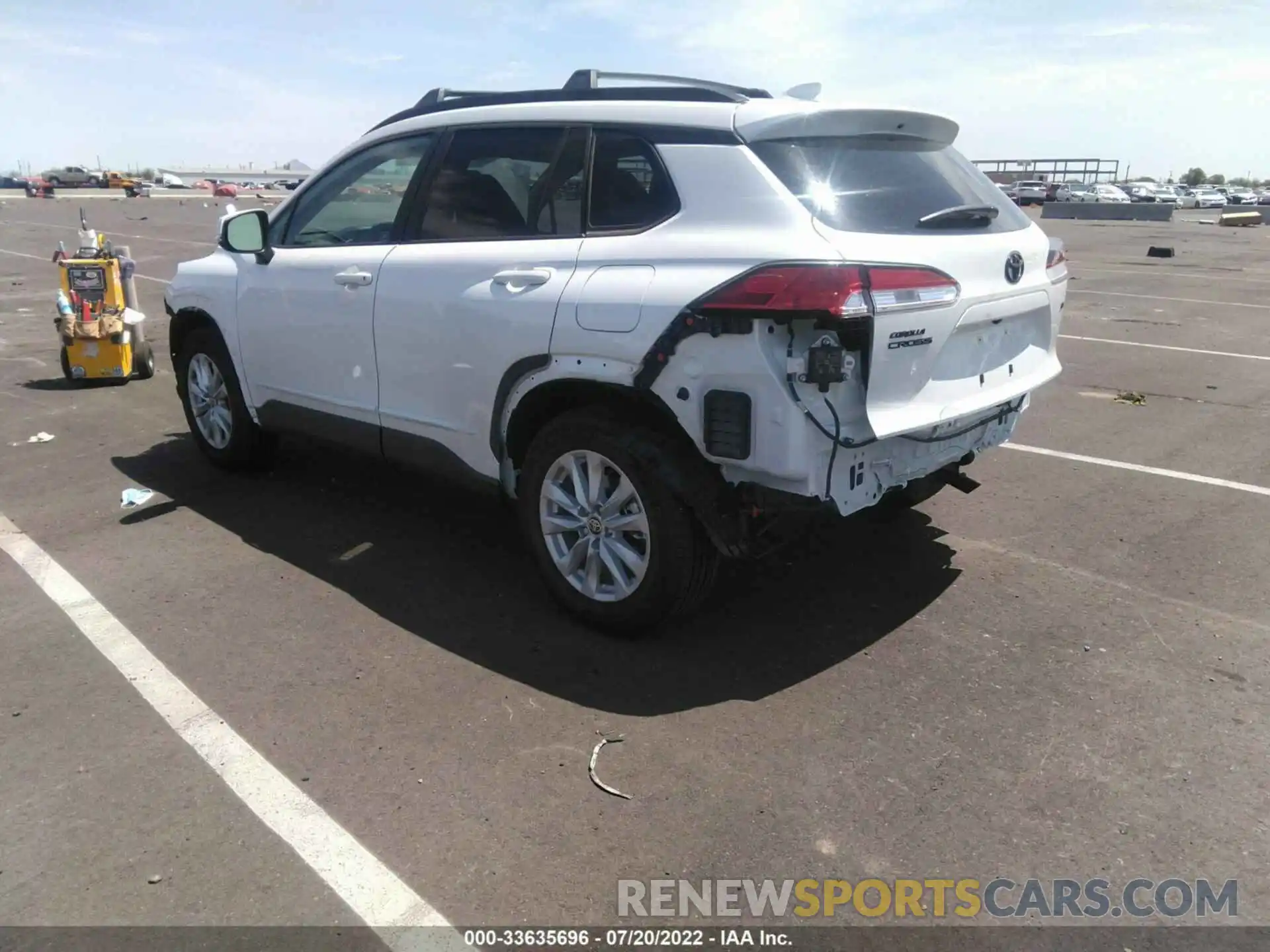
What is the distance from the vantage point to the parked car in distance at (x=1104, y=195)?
52.4m

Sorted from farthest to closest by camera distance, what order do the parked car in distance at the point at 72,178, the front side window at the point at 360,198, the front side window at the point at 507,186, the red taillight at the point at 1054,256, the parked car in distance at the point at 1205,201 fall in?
the parked car in distance at the point at 72,178
the parked car in distance at the point at 1205,201
the front side window at the point at 360,198
the red taillight at the point at 1054,256
the front side window at the point at 507,186

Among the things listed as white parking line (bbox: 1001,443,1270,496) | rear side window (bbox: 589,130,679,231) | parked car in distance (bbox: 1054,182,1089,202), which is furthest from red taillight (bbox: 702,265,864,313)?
parked car in distance (bbox: 1054,182,1089,202)

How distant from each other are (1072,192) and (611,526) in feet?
199

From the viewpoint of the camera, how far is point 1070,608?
165 inches

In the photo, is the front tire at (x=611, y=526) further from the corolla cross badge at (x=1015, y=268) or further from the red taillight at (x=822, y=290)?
the corolla cross badge at (x=1015, y=268)

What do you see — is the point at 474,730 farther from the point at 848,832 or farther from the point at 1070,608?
the point at 1070,608

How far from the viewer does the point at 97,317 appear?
8.45 meters

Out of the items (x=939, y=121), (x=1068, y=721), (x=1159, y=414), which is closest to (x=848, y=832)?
(x=1068, y=721)

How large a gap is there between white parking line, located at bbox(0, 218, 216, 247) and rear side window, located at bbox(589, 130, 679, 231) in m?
21.2

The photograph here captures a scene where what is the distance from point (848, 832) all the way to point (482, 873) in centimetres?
103

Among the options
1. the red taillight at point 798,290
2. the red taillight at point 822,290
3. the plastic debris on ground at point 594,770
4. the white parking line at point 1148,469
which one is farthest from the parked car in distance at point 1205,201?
the plastic debris on ground at point 594,770

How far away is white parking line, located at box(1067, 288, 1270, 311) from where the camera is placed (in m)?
13.6

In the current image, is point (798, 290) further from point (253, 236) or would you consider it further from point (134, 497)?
point (134, 497)

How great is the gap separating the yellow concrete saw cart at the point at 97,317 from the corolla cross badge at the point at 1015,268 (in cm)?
749
